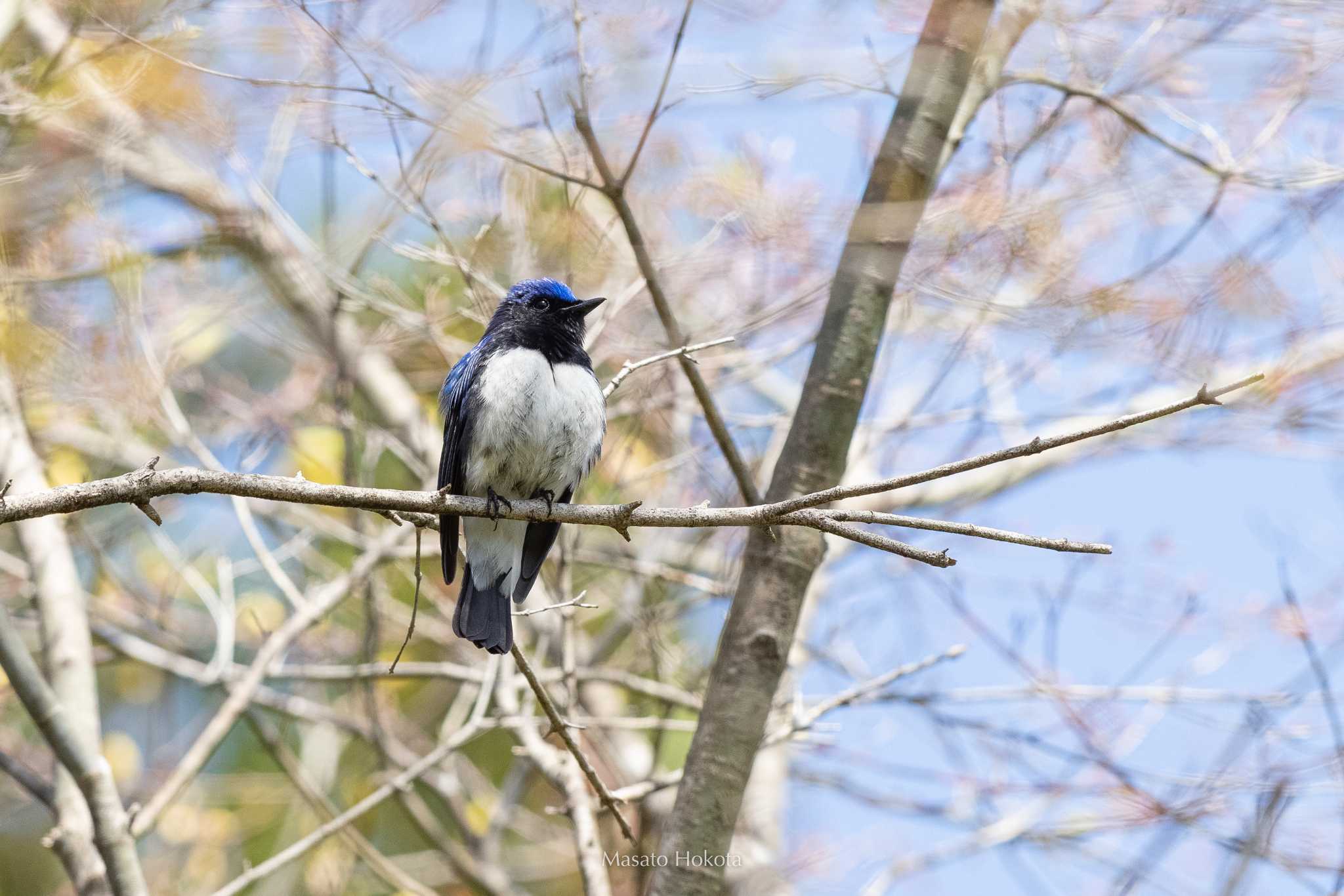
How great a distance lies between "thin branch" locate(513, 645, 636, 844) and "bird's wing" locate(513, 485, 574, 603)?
0.80 metres

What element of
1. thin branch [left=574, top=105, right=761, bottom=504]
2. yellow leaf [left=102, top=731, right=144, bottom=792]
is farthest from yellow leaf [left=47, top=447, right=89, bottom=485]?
thin branch [left=574, top=105, right=761, bottom=504]

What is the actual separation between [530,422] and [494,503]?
1.83 ft

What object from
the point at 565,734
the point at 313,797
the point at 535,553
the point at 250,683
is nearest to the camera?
the point at 565,734

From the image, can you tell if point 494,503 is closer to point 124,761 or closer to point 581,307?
point 581,307

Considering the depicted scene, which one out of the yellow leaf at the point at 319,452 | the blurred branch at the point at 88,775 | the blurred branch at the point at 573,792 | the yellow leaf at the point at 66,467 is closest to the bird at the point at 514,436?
the blurred branch at the point at 573,792

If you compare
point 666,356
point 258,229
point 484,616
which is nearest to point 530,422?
point 484,616

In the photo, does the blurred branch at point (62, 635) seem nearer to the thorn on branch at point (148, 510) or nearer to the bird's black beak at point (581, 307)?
the thorn on branch at point (148, 510)

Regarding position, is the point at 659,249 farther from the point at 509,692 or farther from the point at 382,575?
the point at 382,575

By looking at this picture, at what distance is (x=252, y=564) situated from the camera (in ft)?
20.9

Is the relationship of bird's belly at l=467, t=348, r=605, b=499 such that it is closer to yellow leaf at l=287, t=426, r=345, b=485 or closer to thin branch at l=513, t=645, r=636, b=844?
thin branch at l=513, t=645, r=636, b=844

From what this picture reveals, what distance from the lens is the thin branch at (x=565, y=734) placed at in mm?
3084

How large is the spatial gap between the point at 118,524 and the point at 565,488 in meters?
3.89

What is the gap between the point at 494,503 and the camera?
11.5 feet

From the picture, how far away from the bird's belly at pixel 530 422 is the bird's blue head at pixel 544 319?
9 cm
